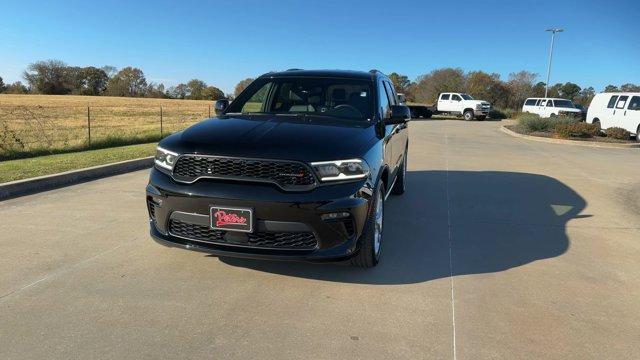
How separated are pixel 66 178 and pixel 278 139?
A: 544 centimetres

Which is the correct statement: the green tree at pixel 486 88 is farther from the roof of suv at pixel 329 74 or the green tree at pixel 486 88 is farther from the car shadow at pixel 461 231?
the roof of suv at pixel 329 74

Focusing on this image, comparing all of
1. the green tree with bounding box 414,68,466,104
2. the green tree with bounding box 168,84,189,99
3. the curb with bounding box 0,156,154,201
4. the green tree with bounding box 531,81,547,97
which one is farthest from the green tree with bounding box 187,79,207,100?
the curb with bounding box 0,156,154,201

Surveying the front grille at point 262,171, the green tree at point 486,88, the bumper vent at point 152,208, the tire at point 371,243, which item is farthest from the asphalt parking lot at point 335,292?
the green tree at point 486,88

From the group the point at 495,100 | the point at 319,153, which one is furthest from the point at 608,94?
the point at 495,100

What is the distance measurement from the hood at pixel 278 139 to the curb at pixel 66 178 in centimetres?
400

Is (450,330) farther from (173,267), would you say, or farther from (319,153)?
(173,267)

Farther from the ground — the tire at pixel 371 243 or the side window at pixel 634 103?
the side window at pixel 634 103

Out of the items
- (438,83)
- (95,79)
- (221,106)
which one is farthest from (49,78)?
(221,106)

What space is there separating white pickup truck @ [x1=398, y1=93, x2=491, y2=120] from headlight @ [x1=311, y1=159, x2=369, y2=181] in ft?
103

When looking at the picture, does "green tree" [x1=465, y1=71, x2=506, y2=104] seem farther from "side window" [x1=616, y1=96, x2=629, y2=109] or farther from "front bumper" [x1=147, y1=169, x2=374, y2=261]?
"front bumper" [x1=147, y1=169, x2=374, y2=261]

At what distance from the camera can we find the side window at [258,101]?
5180 millimetres

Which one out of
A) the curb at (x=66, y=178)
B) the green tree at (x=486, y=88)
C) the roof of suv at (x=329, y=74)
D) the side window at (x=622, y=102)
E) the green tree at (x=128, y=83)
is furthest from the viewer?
the green tree at (x=128, y=83)

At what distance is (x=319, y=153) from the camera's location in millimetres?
3582

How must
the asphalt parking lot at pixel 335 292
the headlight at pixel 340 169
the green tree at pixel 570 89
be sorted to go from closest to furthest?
the asphalt parking lot at pixel 335 292, the headlight at pixel 340 169, the green tree at pixel 570 89
